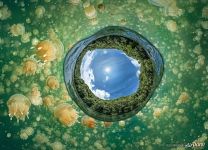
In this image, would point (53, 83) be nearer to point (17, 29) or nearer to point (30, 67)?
point (30, 67)

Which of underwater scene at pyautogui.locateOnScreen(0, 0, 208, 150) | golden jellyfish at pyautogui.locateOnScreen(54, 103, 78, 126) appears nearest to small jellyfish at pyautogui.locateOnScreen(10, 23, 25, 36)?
underwater scene at pyautogui.locateOnScreen(0, 0, 208, 150)

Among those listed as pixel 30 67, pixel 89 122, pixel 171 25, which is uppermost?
pixel 171 25

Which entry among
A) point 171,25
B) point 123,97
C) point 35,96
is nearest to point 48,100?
point 35,96

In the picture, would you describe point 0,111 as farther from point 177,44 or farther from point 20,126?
point 177,44

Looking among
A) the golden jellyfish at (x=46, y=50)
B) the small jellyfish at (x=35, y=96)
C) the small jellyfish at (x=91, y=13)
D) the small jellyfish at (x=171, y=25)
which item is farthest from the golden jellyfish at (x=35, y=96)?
the small jellyfish at (x=171, y=25)

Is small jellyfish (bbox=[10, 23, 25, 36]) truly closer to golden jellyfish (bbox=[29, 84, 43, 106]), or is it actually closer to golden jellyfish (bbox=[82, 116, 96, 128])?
golden jellyfish (bbox=[29, 84, 43, 106])

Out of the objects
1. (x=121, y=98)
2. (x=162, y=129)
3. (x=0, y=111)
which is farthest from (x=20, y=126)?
(x=162, y=129)
